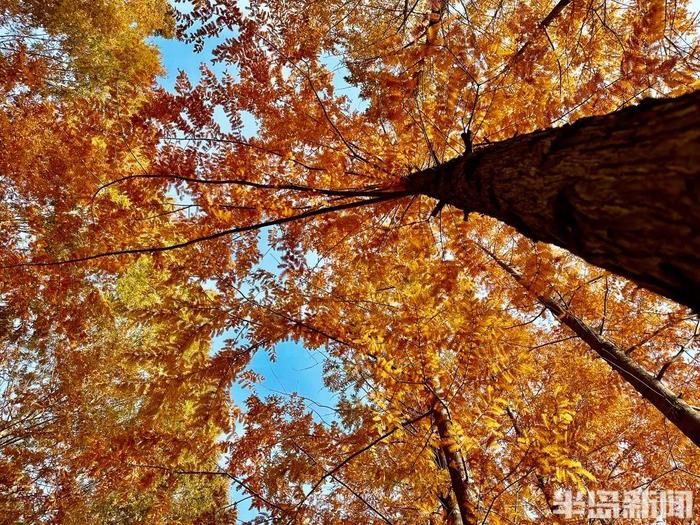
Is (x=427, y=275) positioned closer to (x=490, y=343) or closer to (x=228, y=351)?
(x=490, y=343)

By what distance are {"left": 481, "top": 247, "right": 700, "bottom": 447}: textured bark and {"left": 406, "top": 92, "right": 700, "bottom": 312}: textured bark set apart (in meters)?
2.04

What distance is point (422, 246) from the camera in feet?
12.4

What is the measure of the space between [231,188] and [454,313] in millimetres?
2650

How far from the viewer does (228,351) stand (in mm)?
3713

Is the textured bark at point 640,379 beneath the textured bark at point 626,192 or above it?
above

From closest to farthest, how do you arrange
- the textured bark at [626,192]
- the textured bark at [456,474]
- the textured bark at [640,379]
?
the textured bark at [626,192], the textured bark at [640,379], the textured bark at [456,474]

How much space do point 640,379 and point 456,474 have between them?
1.96m

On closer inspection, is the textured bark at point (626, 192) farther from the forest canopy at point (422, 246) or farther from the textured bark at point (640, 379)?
the textured bark at point (640, 379)

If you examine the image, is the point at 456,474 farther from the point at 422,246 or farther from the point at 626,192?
the point at 626,192

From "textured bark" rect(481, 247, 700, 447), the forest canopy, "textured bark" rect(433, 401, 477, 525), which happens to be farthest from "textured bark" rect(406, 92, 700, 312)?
"textured bark" rect(433, 401, 477, 525)

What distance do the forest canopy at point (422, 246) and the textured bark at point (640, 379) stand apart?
21 mm

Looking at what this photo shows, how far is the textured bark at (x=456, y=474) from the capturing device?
10.9 ft

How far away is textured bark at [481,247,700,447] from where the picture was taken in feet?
9.24

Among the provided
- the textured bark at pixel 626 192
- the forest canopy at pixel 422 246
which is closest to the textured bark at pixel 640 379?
the forest canopy at pixel 422 246
